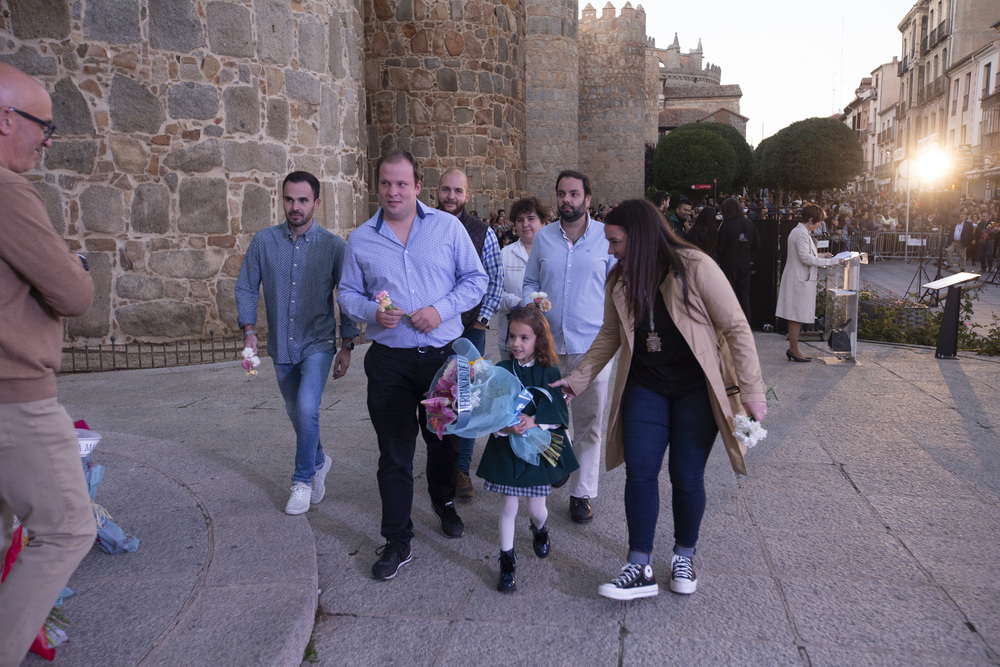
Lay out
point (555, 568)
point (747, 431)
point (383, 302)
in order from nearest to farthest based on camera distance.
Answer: point (747, 431) < point (383, 302) < point (555, 568)

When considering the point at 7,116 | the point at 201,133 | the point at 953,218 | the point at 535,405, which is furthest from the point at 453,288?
the point at 953,218

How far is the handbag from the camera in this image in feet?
28.9

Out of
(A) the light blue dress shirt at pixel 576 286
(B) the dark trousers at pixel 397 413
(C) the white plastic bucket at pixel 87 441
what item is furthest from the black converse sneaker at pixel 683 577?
(C) the white plastic bucket at pixel 87 441

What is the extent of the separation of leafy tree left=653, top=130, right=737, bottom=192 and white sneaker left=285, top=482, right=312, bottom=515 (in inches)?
1770

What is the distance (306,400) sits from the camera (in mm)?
4238

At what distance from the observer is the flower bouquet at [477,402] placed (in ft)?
10.7

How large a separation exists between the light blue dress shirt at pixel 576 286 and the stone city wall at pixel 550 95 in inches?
792

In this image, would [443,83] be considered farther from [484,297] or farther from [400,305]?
[400,305]

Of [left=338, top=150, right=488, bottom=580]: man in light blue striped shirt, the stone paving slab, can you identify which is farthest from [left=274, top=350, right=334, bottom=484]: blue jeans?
[left=338, top=150, right=488, bottom=580]: man in light blue striped shirt

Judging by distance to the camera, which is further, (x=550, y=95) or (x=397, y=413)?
(x=550, y=95)

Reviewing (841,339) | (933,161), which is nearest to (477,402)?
(841,339)

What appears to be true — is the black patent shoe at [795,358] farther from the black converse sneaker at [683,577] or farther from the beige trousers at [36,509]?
the beige trousers at [36,509]

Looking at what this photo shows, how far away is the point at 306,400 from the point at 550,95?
22551 mm

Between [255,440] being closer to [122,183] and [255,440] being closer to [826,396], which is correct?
[122,183]
